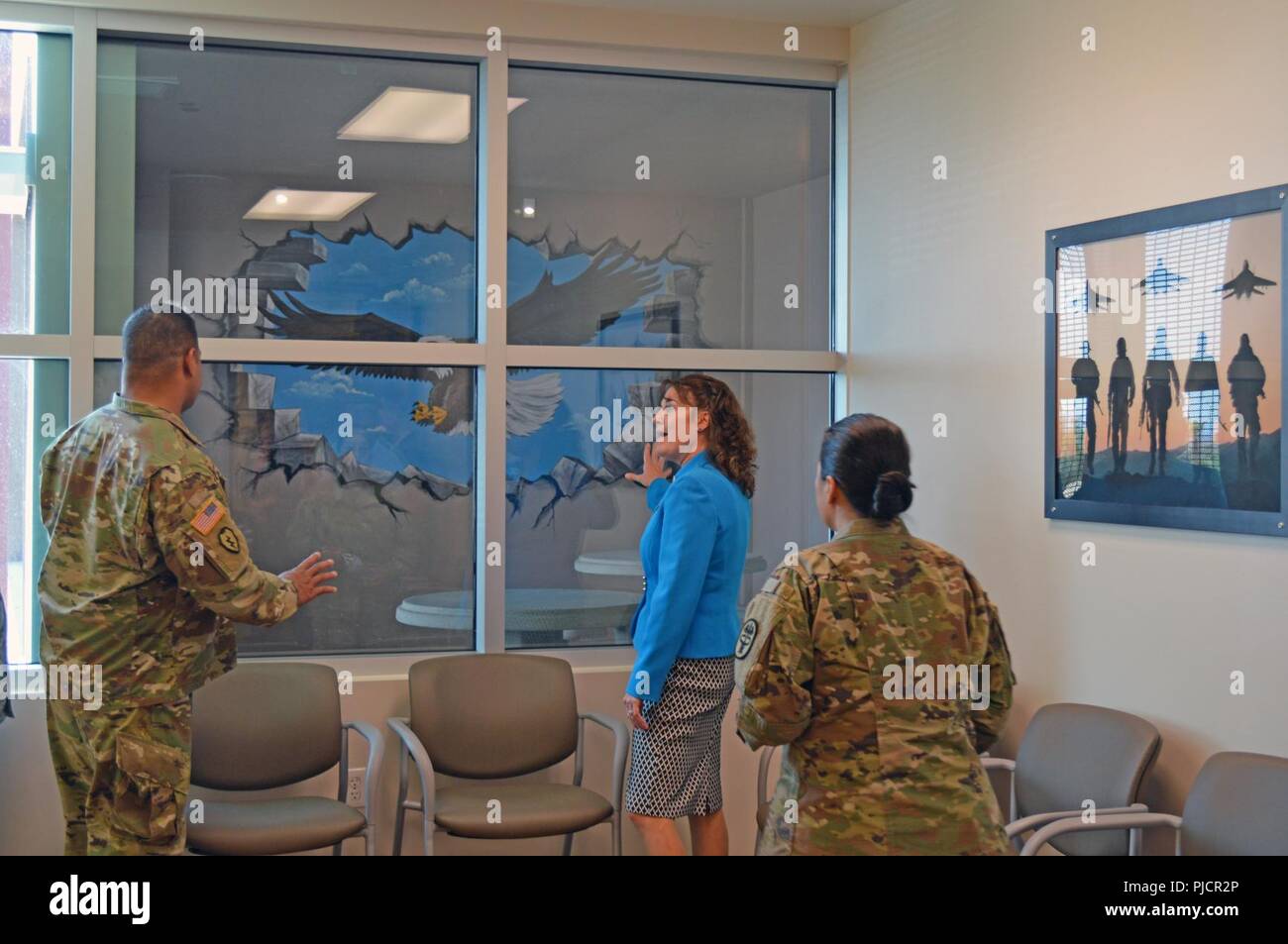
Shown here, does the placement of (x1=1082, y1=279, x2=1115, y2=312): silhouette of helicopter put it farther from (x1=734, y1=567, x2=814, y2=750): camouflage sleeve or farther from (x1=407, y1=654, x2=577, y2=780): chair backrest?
(x1=407, y1=654, x2=577, y2=780): chair backrest

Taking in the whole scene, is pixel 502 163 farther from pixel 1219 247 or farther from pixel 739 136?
pixel 1219 247

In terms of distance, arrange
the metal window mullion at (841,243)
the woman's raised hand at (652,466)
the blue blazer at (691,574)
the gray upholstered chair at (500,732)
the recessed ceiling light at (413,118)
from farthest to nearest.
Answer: the metal window mullion at (841,243)
the recessed ceiling light at (413,118)
the gray upholstered chair at (500,732)
the woman's raised hand at (652,466)
the blue blazer at (691,574)

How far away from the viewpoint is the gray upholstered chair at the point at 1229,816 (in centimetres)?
274

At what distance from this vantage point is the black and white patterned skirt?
132 inches

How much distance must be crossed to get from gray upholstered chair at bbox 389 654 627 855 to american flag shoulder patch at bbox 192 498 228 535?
3.83 feet

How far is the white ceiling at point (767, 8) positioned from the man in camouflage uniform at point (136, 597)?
2204 millimetres

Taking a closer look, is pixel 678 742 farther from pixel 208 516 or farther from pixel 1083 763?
pixel 208 516

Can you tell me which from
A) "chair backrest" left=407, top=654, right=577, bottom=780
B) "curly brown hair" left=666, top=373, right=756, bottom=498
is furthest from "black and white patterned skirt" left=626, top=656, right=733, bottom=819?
Answer: "chair backrest" left=407, top=654, right=577, bottom=780

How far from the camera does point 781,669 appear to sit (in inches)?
86.4

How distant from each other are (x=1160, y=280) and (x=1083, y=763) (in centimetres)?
126

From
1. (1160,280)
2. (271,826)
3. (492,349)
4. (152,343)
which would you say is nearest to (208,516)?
(152,343)

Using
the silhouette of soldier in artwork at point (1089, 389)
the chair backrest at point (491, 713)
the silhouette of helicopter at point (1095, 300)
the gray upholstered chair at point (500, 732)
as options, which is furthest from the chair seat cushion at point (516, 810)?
the silhouette of helicopter at point (1095, 300)

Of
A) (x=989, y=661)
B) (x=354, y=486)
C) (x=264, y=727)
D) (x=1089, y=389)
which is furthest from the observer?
(x=354, y=486)

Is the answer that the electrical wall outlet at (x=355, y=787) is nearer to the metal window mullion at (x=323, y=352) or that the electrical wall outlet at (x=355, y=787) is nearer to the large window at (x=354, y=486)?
the large window at (x=354, y=486)
